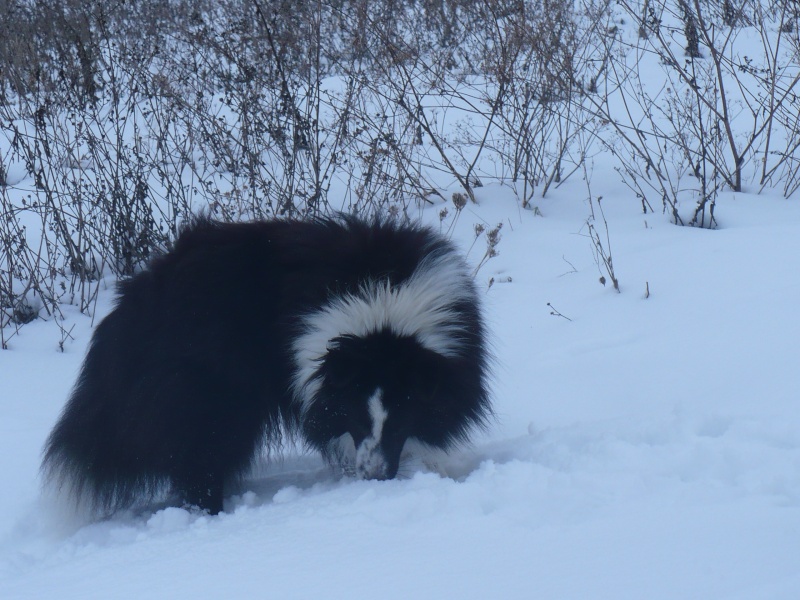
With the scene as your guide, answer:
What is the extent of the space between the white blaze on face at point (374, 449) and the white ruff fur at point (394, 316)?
0.91ft

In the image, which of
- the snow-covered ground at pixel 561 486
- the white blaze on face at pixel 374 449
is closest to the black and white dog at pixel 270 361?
the white blaze on face at pixel 374 449

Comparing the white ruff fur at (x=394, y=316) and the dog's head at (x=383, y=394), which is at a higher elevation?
the white ruff fur at (x=394, y=316)

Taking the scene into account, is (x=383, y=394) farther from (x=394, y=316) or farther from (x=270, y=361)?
(x=270, y=361)

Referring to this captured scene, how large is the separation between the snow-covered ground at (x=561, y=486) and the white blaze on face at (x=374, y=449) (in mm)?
167

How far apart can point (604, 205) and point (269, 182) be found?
289cm

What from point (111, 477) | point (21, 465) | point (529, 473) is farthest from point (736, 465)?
point (21, 465)

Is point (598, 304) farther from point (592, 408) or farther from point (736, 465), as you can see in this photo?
point (736, 465)

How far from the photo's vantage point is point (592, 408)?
4566 millimetres

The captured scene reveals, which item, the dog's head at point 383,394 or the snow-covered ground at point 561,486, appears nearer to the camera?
the snow-covered ground at point 561,486

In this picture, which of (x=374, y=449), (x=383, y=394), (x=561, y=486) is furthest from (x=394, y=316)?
(x=561, y=486)

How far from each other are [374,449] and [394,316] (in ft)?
1.89

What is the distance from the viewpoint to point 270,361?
3.95 metres

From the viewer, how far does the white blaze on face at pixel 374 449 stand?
145 inches

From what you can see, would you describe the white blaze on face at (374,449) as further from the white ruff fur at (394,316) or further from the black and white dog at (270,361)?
the white ruff fur at (394,316)
